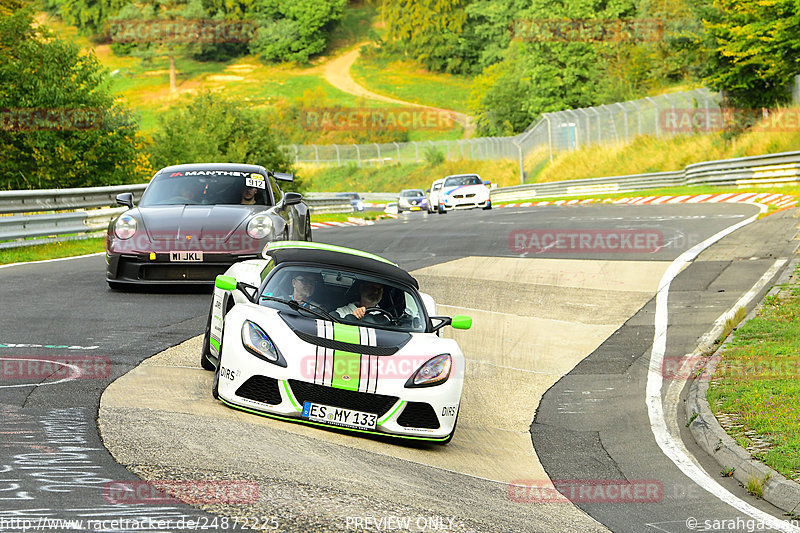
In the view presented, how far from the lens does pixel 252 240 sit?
13242 mm

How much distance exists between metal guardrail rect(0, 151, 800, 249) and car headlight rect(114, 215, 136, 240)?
235 inches

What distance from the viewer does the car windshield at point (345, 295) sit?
8203mm

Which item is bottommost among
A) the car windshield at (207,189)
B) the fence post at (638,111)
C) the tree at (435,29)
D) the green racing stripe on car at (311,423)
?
the green racing stripe on car at (311,423)

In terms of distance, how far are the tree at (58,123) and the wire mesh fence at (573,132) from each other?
12914mm

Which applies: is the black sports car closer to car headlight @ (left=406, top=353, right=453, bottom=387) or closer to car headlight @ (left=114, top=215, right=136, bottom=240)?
car headlight @ (left=114, top=215, right=136, bottom=240)

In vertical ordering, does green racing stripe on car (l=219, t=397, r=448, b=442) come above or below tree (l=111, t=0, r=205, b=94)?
below

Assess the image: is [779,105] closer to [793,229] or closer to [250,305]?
[793,229]

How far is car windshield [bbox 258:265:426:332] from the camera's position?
8203mm

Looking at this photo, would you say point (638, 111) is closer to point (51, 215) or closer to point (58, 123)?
point (58, 123)

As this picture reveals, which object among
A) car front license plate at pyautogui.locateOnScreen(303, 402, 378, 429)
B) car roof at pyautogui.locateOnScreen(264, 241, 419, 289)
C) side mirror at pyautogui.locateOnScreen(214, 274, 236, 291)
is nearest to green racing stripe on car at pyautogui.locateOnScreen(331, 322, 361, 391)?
car front license plate at pyautogui.locateOnScreen(303, 402, 378, 429)

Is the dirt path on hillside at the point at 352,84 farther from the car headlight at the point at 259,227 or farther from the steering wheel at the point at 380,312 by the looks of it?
the steering wheel at the point at 380,312

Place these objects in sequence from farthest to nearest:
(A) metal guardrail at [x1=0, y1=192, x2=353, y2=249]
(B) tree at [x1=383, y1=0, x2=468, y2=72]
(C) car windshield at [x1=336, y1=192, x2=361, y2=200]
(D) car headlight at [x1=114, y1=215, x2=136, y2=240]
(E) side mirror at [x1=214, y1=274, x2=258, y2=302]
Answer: (B) tree at [x1=383, y1=0, x2=468, y2=72], (C) car windshield at [x1=336, y1=192, x2=361, y2=200], (A) metal guardrail at [x1=0, y1=192, x2=353, y2=249], (D) car headlight at [x1=114, y1=215, x2=136, y2=240], (E) side mirror at [x1=214, y1=274, x2=258, y2=302]

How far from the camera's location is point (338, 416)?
7414mm

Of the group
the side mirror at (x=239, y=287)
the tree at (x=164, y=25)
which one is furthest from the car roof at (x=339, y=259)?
the tree at (x=164, y=25)
